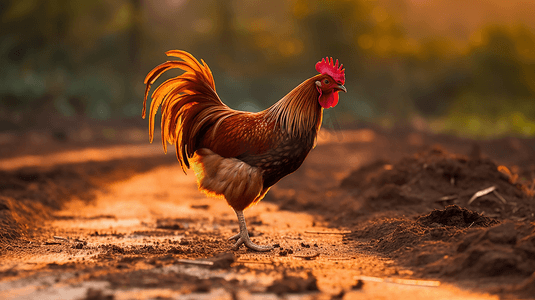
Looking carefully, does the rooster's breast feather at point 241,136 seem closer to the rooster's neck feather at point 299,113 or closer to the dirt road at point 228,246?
the rooster's neck feather at point 299,113

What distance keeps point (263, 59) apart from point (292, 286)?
34112 millimetres

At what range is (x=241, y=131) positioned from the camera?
539 centimetres

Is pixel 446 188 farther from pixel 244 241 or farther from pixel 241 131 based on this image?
pixel 241 131

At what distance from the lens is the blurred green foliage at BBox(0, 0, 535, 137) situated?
93.8 feet

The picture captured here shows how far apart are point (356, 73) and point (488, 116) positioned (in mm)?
10775

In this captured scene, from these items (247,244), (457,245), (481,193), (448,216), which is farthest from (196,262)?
(481,193)

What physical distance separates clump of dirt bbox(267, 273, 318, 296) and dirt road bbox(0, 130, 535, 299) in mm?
10

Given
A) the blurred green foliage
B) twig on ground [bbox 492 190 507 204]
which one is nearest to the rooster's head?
twig on ground [bbox 492 190 507 204]

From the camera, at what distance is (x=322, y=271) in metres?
4.35

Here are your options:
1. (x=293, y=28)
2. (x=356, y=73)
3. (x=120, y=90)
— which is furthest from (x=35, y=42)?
(x=356, y=73)

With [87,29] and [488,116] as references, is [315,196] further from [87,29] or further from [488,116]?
[87,29]

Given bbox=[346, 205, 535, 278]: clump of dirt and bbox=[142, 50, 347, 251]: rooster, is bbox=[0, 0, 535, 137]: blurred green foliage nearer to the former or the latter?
bbox=[346, 205, 535, 278]: clump of dirt

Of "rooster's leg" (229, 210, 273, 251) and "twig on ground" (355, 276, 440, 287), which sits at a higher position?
"twig on ground" (355, 276, 440, 287)

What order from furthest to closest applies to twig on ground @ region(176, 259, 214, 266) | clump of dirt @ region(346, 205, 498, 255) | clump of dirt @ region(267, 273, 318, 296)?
1. clump of dirt @ region(346, 205, 498, 255)
2. twig on ground @ region(176, 259, 214, 266)
3. clump of dirt @ region(267, 273, 318, 296)
